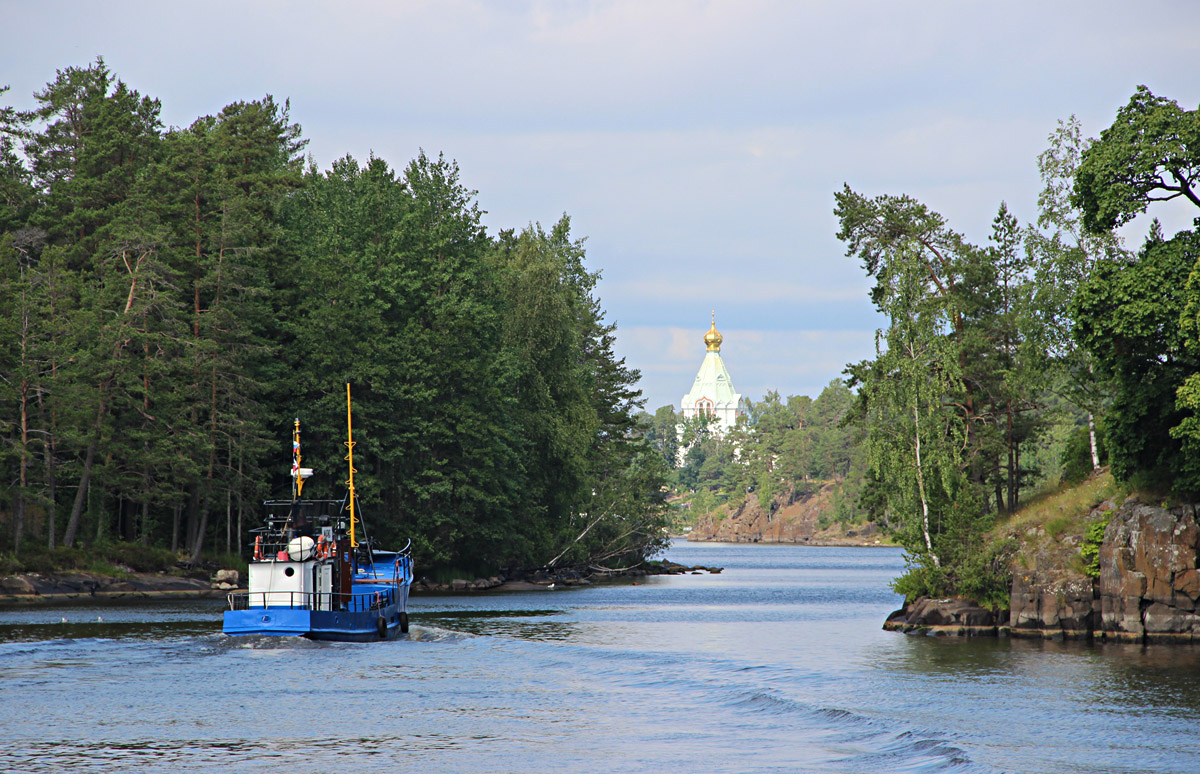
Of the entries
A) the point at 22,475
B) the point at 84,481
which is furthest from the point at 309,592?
the point at 84,481

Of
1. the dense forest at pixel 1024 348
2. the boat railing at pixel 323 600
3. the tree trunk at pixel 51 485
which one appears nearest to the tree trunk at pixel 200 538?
the tree trunk at pixel 51 485

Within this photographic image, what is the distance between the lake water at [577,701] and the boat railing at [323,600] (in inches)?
53.8

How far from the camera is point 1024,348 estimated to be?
46750 millimetres

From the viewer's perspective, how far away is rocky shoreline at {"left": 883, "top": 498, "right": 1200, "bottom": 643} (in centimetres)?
3831

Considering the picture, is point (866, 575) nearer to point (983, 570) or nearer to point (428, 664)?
point (983, 570)

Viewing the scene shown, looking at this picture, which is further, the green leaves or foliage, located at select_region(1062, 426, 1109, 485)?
foliage, located at select_region(1062, 426, 1109, 485)

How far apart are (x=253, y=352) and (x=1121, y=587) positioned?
150ft

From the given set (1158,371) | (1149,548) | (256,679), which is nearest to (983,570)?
(1149,548)

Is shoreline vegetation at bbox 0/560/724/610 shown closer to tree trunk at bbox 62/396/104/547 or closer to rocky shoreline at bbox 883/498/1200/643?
tree trunk at bbox 62/396/104/547

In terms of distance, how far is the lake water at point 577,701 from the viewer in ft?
A: 79.3

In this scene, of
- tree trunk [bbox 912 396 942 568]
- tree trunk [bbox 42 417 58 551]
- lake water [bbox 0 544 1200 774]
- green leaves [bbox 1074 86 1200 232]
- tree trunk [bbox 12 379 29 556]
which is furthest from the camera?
tree trunk [bbox 42 417 58 551]

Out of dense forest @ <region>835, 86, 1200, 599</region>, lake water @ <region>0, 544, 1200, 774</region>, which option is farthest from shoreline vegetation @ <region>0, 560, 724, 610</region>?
dense forest @ <region>835, 86, 1200, 599</region>

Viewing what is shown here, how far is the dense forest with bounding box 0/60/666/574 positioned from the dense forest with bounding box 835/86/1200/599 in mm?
28754

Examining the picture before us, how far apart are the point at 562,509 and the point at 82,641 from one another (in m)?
45.3
